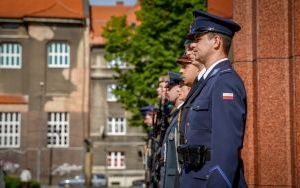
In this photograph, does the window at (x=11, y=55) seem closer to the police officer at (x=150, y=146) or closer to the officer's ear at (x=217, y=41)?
the police officer at (x=150, y=146)

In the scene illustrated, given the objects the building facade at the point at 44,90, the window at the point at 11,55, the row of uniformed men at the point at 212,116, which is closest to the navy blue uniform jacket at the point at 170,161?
the row of uniformed men at the point at 212,116

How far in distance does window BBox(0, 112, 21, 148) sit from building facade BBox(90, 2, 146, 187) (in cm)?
541

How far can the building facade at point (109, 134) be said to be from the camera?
53.2 meters

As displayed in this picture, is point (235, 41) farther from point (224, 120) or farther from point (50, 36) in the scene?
point (50, 36)

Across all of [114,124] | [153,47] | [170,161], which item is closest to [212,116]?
[170,161]

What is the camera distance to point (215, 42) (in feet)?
14.9

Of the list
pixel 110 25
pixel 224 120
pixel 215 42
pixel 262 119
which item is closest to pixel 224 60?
pixel 215 42

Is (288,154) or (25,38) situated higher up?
(25,38)

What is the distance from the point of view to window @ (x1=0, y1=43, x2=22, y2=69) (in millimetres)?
51125

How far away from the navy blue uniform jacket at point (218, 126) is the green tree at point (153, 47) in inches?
1041

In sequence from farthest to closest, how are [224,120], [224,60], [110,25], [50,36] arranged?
[50,36], [110,25], [224,60], [224,120]

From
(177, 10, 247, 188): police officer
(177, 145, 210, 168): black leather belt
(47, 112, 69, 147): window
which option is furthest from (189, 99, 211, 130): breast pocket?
(47, 112, 69, 147): window

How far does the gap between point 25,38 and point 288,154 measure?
44.8m

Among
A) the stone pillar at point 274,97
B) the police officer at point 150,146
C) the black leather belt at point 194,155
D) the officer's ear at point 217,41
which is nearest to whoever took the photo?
the black leather belt at point 194,155
